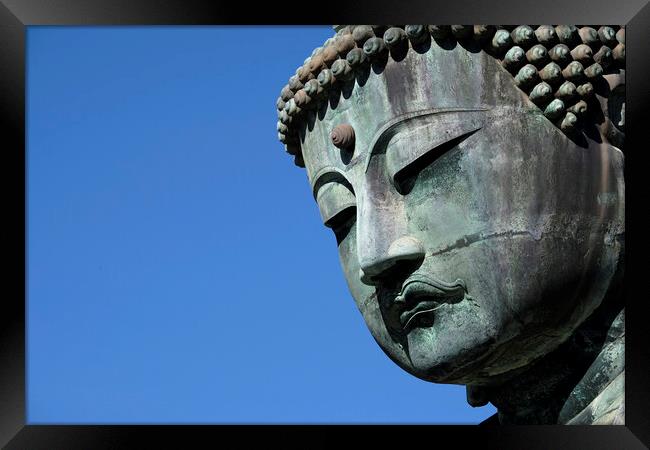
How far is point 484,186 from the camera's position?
1137 cm

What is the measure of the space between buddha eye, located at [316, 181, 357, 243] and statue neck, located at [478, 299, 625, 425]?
1.67 metres

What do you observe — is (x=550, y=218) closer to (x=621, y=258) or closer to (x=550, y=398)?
(x=621, y=258)

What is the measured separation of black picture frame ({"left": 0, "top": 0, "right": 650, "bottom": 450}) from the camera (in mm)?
9609

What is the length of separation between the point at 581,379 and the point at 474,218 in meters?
1.42

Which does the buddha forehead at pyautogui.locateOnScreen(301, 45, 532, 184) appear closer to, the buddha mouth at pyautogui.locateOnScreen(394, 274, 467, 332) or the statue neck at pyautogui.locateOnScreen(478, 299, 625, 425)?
the buddha mouth at pyautogui.locateOnScreen(394, 274, 467, 332)

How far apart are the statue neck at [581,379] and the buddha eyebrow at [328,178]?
1.89 m

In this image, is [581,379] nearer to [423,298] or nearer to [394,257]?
[423,298]

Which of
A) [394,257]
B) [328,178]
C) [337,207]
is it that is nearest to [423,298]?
[394,257]

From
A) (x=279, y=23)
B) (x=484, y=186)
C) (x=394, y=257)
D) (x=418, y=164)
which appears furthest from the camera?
(x=418, y=164)

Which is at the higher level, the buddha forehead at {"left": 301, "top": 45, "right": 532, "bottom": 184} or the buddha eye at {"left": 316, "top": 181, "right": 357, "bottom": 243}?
the buddha forehead at {"left": 301, "top": 45, "right": 532, "bottom": 184}

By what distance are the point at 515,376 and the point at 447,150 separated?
177 centimetres

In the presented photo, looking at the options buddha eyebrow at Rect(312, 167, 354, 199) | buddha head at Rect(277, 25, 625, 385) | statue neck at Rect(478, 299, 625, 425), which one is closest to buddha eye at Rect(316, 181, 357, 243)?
buddha eyebrow at Rect(312, 167, 354, 199)

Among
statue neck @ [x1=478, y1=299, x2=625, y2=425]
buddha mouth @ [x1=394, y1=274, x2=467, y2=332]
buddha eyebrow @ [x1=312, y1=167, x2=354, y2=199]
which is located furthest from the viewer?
buddha eyebrow @ [x1=312, y1=167, x2=354, y2=199]

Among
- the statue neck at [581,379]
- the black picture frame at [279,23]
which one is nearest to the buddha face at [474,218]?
the statue neck at [581,379]
